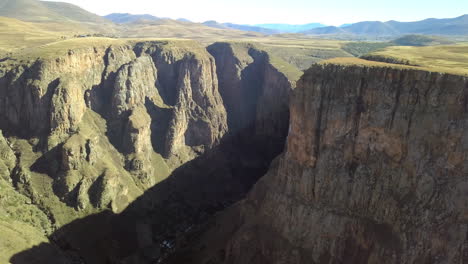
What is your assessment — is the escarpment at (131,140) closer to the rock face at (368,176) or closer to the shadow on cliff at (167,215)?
the shadow on cliff at (167,215)

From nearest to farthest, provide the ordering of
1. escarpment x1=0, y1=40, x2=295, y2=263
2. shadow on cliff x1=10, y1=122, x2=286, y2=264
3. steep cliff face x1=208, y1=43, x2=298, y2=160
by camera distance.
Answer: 1. shadow on cliff x1=10, y1=122, x2=286, y2=264
2. escarpment x1=0, y1=40, x2=295, y2=263
3. steep cliff face x1=208, y1=43, x2=298, y2=160

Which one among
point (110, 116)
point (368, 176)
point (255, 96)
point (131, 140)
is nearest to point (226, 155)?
point (255, 96)

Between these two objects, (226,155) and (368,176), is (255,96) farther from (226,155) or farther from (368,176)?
(368,176)

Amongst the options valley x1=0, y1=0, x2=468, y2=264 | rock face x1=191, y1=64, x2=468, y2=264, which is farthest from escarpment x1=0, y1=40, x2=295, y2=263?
rock face x1=191, y1=64, x2=468, y2=264

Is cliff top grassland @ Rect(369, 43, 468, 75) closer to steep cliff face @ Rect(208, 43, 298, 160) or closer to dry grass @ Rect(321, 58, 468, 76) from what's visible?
dry grass @ Rect(321, 58, 468, 76)

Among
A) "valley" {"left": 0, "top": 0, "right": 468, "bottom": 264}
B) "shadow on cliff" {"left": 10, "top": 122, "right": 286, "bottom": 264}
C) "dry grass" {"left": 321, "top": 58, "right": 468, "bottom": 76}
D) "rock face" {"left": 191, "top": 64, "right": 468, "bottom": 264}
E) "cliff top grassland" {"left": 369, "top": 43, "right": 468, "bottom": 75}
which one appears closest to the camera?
"rock face" {"left": 191, "top": 64, "right": 468, "bottom": 264}

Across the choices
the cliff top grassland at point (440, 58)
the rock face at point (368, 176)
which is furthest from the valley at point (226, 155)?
the cliff top grassland at point (440, 58)
